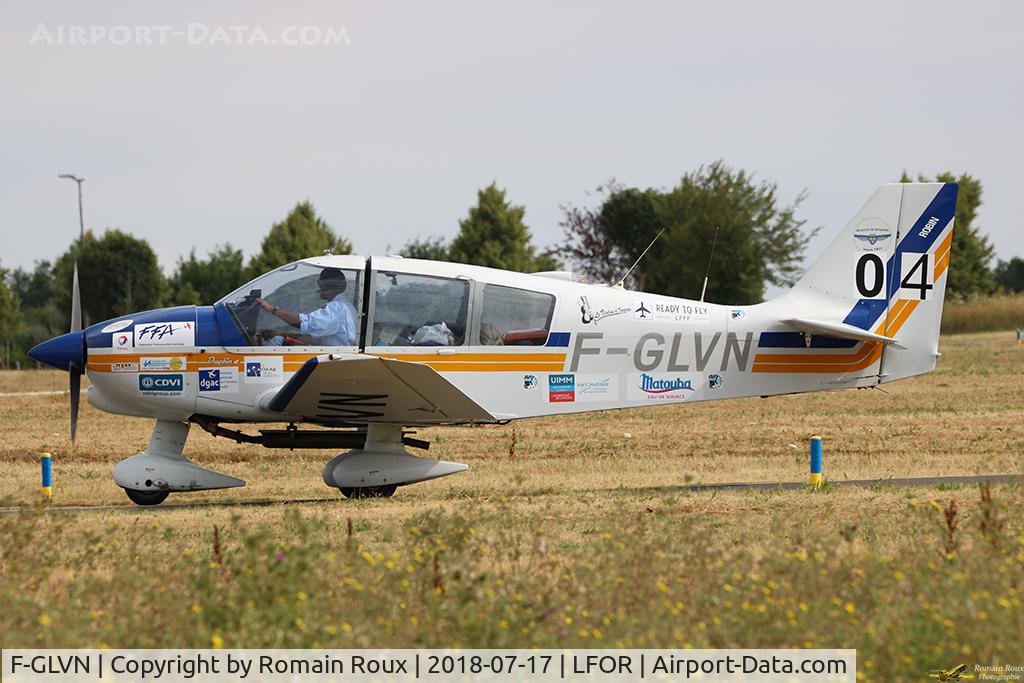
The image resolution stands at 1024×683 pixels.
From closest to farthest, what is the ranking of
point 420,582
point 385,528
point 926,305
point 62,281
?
point 420,582 < point 385,528 < point 926,305 < point 62,281

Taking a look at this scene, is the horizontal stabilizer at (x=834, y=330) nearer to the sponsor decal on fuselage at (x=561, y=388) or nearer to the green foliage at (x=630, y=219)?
the sponsor decal on fuselage at (x=561, y=388)

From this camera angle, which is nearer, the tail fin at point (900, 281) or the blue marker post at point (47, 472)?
the blue marker post at point (47, 472)

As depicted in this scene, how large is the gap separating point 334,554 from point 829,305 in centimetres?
819

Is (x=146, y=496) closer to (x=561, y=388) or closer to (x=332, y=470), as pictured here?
(x=332, y=470)

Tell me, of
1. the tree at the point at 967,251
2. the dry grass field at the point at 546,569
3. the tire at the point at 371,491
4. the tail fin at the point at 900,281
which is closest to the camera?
the dry grass field at the point at 546,569

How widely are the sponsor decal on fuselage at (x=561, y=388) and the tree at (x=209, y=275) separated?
153 feet

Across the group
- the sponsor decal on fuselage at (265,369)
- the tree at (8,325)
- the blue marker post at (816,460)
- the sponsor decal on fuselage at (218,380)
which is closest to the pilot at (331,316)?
the sponsor decal on fuselage at (265,369)

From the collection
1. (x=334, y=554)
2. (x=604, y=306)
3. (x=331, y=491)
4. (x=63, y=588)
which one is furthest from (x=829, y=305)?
(x=63, y=588)

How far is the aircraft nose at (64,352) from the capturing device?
12922 millimetres

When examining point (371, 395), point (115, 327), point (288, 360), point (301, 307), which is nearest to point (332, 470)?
point (371, 395)

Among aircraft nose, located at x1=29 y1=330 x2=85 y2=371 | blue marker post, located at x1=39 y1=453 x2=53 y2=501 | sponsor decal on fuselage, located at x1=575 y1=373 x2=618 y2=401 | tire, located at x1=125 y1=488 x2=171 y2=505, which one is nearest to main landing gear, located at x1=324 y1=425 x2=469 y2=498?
sponsor decal on fuselage, located at x1=575 y1=373 x2=618 y2=401

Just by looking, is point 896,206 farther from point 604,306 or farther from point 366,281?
point 366,281

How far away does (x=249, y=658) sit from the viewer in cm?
597

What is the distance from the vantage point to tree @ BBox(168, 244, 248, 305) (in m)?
58.8
